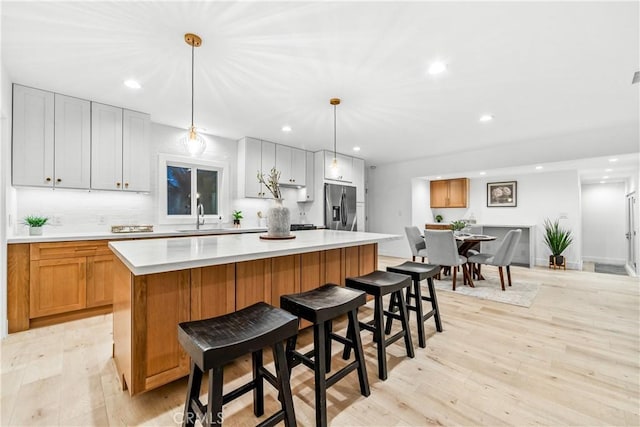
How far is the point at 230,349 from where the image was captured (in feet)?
3.45

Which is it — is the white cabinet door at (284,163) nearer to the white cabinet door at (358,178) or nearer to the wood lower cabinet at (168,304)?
the white cabinet door at (358,178)

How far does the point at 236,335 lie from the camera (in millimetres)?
1134

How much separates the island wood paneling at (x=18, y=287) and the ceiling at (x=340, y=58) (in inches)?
65.2

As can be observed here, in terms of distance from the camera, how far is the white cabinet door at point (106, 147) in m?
3.14

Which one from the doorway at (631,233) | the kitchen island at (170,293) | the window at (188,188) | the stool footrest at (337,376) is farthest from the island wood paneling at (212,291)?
the doorway at (631,233)

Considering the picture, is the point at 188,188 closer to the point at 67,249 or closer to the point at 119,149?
the point at 119,149

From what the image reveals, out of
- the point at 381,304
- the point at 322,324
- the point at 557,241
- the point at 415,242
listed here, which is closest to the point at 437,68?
the point at 381,304

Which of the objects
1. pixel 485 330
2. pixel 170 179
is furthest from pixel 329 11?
pixel 170 179

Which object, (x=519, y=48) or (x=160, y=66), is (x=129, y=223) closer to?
(x=160, y=66)

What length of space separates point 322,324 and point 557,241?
19.9 ft

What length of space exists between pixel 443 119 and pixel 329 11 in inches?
99.8

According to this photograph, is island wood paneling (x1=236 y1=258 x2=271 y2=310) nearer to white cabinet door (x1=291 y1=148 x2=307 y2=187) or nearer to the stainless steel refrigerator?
white cabinet door (x1=291 y1=148 x2=307 y2=187)

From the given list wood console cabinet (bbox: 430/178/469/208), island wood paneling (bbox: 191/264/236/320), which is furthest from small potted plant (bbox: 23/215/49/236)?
wood console cabinet (bbox: 430/178/469/208)

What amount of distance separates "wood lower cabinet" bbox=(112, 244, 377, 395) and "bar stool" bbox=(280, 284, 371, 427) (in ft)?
1.31
